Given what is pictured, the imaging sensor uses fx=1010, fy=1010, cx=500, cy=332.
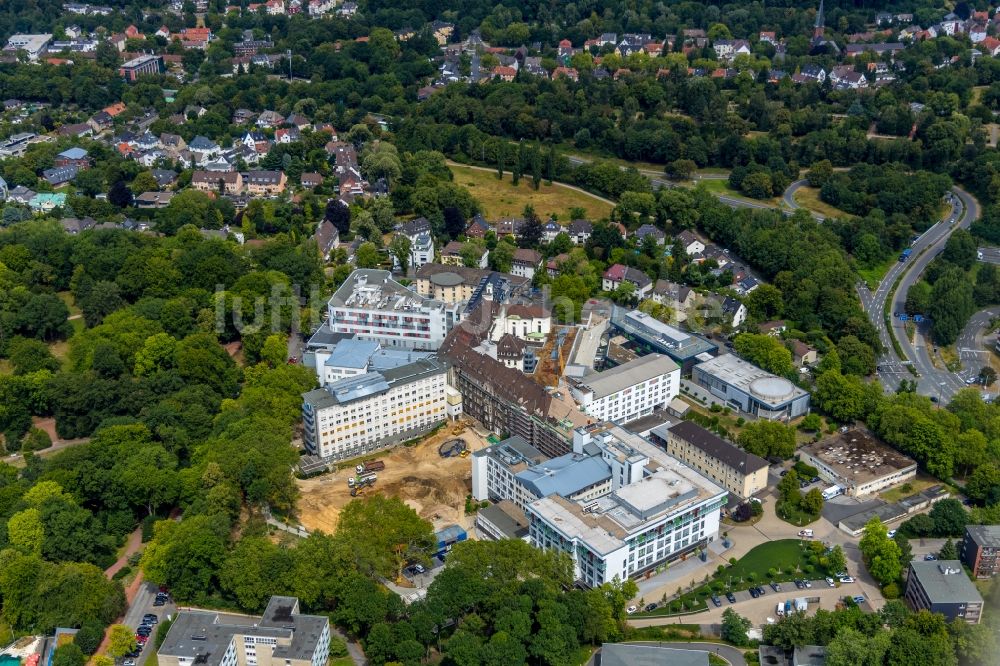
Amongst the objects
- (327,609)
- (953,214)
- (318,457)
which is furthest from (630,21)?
(327,609)

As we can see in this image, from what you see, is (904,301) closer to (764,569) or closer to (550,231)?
(550,231)

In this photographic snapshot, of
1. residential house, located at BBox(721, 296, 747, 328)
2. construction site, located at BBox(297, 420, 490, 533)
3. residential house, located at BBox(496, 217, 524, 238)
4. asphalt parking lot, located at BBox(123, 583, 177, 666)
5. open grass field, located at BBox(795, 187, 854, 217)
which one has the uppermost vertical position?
residential house, located at BBox(721, 296, 747, 328)

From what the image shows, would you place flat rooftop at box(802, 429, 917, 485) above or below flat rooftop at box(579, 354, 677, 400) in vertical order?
below

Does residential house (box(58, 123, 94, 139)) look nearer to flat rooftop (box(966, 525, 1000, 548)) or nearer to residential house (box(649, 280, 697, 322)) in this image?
residential house (box(649, 280, 697, 322))

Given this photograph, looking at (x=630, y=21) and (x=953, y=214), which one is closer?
(x=953, y=214)

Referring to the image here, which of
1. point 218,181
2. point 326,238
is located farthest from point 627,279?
point 218,181

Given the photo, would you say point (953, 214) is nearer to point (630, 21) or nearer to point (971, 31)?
point (971, 31)

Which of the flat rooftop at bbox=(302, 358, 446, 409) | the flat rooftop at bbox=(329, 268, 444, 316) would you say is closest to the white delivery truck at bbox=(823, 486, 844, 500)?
the flat rooftop at bbox=(302, 358, 446, 409)
